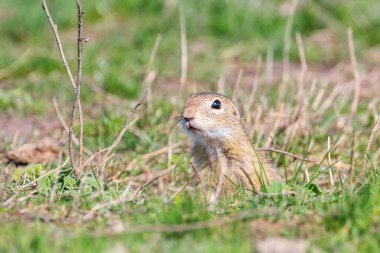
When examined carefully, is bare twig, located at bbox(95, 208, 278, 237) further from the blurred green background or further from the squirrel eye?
the blurred green background

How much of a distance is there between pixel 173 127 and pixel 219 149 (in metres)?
1.45

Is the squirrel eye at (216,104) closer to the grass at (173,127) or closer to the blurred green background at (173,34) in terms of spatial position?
the grass at (173,127)

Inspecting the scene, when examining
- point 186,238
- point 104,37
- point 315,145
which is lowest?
point 186,238

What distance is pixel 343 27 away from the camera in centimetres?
1152

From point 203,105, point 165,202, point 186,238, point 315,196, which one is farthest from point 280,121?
point 186,238

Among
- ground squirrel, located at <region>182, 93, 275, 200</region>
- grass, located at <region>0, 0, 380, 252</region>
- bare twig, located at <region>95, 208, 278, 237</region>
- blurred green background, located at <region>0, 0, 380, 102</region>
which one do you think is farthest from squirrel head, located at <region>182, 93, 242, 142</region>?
blurred green background, located at <region>0, 0, 380, 102</region>

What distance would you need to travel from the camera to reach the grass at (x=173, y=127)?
4.50 meters

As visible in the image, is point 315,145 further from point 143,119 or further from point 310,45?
point 310,45

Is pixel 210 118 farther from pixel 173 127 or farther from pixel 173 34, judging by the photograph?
pixel 173 34

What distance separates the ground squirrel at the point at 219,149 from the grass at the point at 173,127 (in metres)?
0.20

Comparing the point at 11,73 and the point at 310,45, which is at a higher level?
the point at 310,45

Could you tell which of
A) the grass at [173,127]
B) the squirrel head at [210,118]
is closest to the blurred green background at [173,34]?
the grass at [173,127]

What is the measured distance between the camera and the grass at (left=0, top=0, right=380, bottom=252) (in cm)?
450

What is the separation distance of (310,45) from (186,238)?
7189 mm
